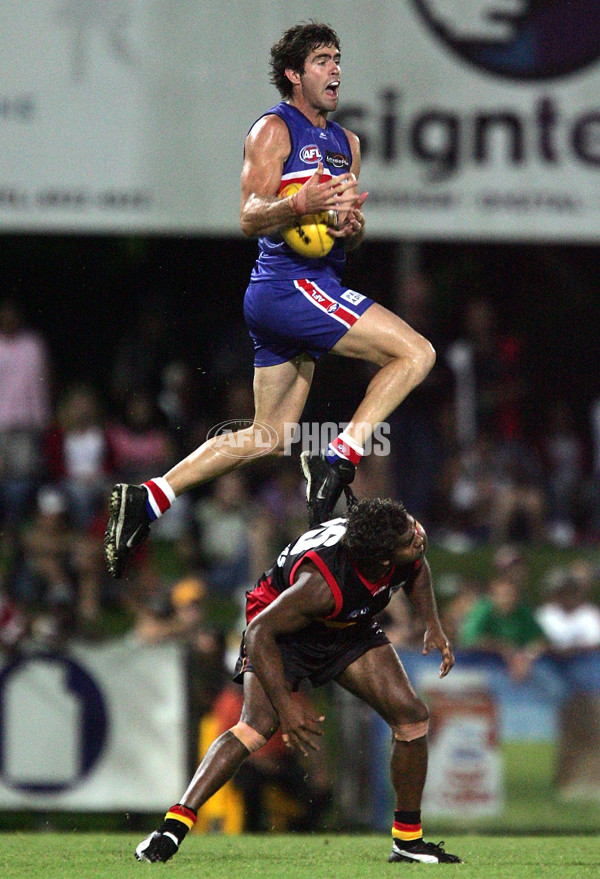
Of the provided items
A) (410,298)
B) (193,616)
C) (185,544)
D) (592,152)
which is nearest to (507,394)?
(410,298)

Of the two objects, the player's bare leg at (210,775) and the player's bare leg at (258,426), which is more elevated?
the player's bare leg at (258,426)

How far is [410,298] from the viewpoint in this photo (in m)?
13.8

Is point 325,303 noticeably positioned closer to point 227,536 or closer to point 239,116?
point 227,536

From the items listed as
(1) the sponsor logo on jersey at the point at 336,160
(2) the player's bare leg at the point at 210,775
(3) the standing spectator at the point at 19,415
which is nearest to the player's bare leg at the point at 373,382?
(1) the sponsor logo on jersey at the point at 336,160

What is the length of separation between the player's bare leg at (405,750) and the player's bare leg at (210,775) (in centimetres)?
53

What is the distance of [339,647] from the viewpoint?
7.34m

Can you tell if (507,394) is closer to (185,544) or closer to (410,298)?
(410,298)

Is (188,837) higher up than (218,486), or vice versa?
(218,486)

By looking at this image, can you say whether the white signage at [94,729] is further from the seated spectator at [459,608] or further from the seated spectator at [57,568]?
the seated spectator at [459,608]

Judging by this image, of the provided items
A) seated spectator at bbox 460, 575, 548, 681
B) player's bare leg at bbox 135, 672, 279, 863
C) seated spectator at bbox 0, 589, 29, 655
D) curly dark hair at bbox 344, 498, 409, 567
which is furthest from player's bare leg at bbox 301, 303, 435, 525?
seated spectator at bbox 0, 589, 29, 655

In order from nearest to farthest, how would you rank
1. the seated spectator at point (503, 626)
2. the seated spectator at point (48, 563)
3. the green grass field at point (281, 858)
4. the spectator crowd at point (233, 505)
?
the green grass field at point (281, 858) → the seated spectator at point (503, 626) → the spectator crowd at point (233, 505) → the seated spectator at point (48, 563)

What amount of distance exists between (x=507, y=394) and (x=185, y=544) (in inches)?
135

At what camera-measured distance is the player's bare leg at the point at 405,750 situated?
7.21m

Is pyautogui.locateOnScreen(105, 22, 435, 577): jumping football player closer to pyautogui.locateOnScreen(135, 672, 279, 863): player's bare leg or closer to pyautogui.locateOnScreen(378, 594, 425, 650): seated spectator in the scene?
pyautogui.locateOnScreen(135, 672, 279, 863): player's bare leg
